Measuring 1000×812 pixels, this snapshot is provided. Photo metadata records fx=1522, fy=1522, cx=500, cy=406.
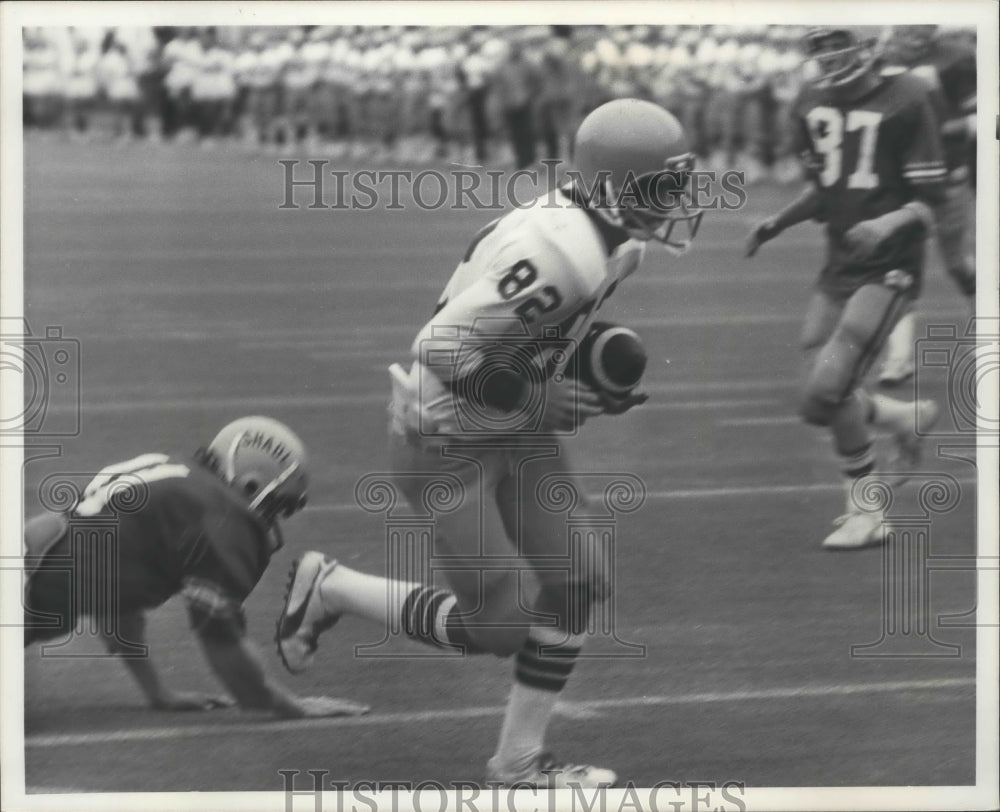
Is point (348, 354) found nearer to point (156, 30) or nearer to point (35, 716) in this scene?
point (156, 30)

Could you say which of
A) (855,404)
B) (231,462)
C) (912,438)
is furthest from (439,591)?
(912,438)

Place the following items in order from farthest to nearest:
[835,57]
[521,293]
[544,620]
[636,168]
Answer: [835,57] < [544,620] < [636,168] < [521,293]

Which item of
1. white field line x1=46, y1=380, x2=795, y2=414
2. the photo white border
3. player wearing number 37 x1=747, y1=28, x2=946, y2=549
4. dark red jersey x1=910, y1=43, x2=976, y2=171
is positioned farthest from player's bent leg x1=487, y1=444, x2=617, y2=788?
dark red jersey x1=910, y1=43, x2=976, y2=171

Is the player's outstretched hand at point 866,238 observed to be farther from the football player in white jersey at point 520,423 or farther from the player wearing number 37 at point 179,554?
the player wearing number 37 at point 179,554

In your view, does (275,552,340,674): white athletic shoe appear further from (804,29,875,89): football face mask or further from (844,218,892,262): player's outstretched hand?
(804,29,875,89): football face mask

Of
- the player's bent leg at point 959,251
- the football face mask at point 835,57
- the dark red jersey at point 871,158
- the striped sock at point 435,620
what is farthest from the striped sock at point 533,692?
the football face mask at point 835,57

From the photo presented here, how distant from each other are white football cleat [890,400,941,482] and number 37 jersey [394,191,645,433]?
3.15 feet

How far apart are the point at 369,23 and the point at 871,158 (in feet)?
4.90

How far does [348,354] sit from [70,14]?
1.23 metres

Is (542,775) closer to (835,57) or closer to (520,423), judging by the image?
(520,423)

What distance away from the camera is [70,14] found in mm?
4258

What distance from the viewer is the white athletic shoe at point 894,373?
4.43 meters

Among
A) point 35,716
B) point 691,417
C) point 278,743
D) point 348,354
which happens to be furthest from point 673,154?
point 35,716

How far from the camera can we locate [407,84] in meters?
4.25
